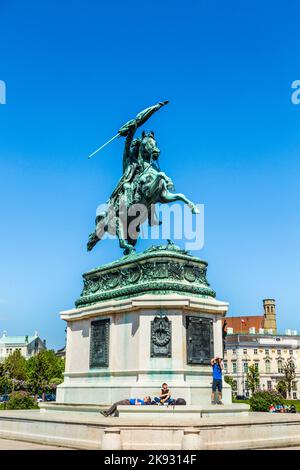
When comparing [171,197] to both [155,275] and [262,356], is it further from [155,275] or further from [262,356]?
[262,356]

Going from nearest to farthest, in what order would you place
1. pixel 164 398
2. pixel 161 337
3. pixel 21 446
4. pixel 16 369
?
pixel 21 446 → pixel 164 398 → pixel 161 337 → pixel 16 369

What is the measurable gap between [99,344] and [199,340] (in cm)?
347

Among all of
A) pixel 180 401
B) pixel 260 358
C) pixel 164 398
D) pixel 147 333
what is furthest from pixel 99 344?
pixel 260 358

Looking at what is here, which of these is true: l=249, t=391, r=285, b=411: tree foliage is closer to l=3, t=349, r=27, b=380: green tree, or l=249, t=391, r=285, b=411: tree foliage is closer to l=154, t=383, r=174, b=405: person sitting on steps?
l=154, t=383, r=174, b=405: person sitting on steps

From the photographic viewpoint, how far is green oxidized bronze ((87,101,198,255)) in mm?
19031

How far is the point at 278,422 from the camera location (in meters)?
13.3

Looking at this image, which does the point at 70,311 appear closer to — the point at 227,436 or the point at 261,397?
the point at 227,436

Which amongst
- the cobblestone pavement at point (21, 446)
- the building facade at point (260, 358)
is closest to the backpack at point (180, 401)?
the cobblestone pavement at point (21, 446)

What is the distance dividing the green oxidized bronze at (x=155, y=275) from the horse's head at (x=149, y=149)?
3.77 m

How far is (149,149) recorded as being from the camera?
792 inches

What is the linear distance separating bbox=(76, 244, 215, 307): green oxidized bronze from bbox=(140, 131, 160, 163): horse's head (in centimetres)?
377

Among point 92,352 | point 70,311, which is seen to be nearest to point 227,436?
point 92,352

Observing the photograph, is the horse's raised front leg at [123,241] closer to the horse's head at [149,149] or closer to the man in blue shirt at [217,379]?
the horse's head at [149,149]
